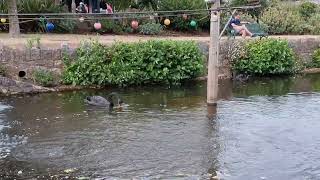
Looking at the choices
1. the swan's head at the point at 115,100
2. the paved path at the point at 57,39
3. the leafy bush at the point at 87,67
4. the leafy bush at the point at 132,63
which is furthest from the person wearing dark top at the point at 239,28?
the swan's head at the point at 115,100

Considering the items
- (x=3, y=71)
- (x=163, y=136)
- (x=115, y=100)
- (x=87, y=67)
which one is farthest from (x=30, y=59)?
(x=163, y=136)

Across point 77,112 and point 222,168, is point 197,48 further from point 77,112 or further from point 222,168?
point 222,168

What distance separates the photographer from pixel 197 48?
64.2ft

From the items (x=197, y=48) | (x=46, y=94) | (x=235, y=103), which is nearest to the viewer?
(x=235, y=103)

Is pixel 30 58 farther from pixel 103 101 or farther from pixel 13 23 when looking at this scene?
pixel 103 101

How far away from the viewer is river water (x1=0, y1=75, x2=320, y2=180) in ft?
35.1

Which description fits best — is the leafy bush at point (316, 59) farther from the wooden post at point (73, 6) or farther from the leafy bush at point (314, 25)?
the wooden post at point (73, 6)

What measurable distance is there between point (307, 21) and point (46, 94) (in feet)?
44.1

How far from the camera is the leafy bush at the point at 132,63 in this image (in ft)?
60.3

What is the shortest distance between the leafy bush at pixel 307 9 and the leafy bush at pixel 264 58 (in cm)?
717

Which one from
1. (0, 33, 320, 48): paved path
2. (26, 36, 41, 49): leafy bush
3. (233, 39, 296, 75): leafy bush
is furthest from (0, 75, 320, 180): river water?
(233, 39, 296, 75): leafy bush

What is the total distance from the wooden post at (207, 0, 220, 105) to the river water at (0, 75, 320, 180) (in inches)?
15.2

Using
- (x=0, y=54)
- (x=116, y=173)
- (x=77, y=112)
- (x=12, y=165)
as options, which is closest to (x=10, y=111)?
(x=77, y=112)

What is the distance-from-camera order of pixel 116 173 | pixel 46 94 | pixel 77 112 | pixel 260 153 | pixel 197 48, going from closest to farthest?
pixel 116 173 → pixel 260 153 → pixel 77 112 → pixel 46 94 → pixel 197 48
